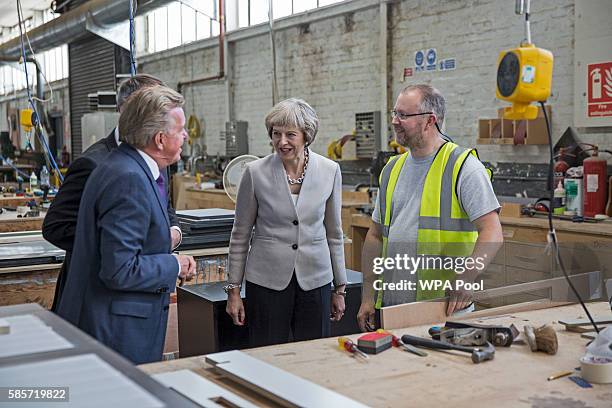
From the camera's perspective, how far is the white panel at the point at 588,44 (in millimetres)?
4527

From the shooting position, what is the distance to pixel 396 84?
6.54 meters

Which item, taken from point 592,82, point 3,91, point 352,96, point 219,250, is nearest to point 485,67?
point 592,82

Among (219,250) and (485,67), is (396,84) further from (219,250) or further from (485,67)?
(219,250)

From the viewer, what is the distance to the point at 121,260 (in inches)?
70.5

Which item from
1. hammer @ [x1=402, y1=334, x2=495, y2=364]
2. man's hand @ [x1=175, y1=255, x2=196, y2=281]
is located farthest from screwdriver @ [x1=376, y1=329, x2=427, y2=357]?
man's hand @ [x1=175, y1=255, x2=196, y2=281]

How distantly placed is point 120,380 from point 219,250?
8.22 ft

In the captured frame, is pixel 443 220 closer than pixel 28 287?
Yes

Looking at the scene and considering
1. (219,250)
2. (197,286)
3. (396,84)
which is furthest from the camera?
(396,84)

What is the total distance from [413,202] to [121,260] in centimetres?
100

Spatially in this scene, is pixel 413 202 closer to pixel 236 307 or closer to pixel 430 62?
pixel 236 307

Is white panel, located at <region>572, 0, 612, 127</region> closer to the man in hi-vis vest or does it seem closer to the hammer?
the man in hi-vis vest

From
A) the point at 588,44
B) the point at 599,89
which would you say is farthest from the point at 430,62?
the point at 599,89

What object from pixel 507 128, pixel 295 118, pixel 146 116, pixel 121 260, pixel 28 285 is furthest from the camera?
pixel 507 128

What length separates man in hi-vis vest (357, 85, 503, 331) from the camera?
221cm
